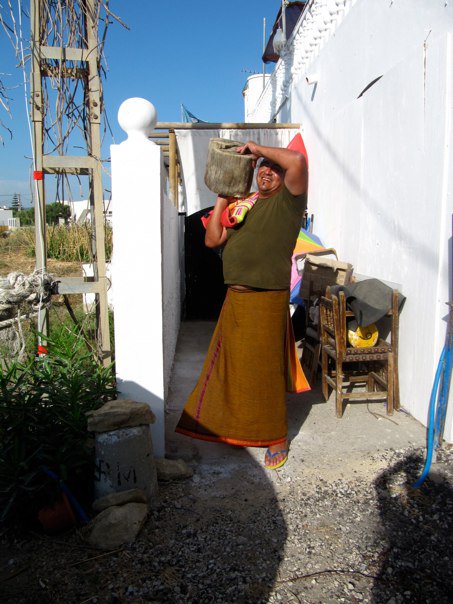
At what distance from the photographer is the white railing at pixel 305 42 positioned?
224 inches

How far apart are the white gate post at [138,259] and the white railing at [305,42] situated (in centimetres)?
363

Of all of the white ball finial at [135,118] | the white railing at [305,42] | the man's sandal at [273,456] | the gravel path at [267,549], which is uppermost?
the white railing at [305,42]

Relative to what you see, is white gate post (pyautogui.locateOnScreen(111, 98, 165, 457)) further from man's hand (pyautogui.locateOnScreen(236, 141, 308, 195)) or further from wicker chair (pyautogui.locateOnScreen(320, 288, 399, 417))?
wicker chair (pyautogui.locateOnScreen(320, 288, 399, 417))

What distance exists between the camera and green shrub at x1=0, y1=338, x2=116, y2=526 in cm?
232

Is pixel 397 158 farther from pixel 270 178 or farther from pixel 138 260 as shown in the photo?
pixel 138 260

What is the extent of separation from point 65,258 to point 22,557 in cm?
950

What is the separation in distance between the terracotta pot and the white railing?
528 cm

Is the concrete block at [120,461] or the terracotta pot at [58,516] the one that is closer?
the terracotta pot at [58,516]

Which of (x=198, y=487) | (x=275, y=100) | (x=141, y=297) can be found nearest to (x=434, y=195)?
(x=141, y=297)

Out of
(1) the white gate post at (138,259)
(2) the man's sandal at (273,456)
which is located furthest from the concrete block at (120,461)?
(2) the man's sandal at (273,456)

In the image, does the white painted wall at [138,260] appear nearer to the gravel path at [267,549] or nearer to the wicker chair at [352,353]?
the gravel path at [267,549]

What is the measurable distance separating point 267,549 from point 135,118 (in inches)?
92.2

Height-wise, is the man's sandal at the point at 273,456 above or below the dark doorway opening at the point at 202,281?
below

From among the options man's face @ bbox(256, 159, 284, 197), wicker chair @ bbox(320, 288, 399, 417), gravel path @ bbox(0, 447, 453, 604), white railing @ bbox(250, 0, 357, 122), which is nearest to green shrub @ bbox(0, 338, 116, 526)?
gravel path @ bbox(0, 447, 453, 604)
